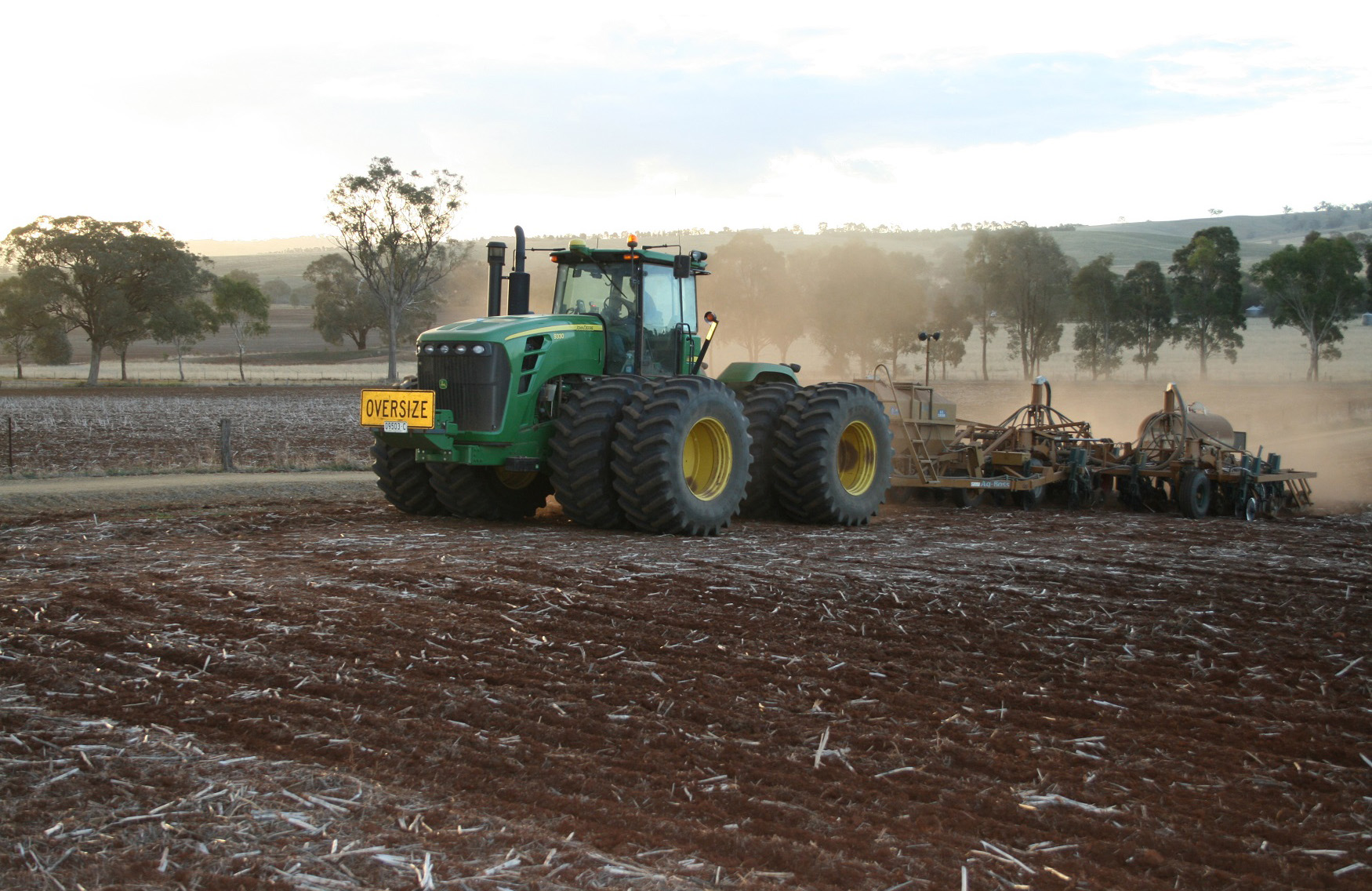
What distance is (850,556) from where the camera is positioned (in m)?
10.1

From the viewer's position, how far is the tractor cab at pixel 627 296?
40.7 feet

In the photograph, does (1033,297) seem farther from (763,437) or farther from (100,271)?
(763,437)

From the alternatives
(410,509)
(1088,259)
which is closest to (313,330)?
(1088,259)

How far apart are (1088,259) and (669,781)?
134081 millimetres

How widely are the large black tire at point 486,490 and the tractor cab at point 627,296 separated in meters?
1.59

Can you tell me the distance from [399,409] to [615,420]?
6.91ft

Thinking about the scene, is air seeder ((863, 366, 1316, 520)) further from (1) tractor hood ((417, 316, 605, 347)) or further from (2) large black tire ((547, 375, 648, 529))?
(2) large black tire ((547, 375, 648, 529))

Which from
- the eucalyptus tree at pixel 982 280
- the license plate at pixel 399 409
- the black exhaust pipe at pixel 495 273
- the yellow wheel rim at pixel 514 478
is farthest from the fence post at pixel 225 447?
the eucalyptus tree at pixel 982 280

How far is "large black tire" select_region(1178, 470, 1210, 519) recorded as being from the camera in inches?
637

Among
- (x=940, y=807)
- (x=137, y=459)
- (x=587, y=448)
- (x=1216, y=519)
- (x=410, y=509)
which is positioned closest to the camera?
(x=940, y=807)

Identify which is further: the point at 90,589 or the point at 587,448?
the point at 587,448

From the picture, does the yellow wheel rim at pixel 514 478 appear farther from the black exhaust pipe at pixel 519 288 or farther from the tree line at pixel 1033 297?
the tree line at pixel 1033 297

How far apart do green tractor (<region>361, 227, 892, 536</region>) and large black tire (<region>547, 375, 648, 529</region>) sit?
17mm

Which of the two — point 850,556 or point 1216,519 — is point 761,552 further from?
point 1216,519
